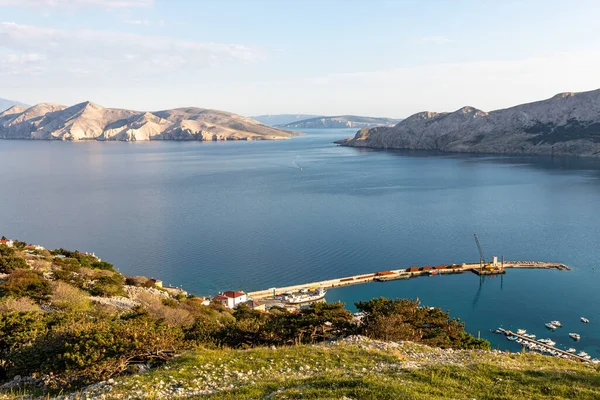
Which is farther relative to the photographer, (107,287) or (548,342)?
(548,342)

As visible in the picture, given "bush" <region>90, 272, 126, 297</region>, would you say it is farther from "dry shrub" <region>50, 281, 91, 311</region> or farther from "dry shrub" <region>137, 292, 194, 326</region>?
"dry shrub" <region>137, 292, 194, 326</region>

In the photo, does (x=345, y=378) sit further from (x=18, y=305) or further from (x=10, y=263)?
(x=10, y=263)

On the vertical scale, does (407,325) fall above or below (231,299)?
above

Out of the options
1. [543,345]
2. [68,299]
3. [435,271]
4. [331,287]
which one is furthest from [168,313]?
[435,271]

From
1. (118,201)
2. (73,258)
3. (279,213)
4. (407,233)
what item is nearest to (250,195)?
(279,213)

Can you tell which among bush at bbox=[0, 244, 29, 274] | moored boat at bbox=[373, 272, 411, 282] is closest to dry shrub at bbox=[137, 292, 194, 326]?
bush at bbox=[0, 244, 29, 274]
